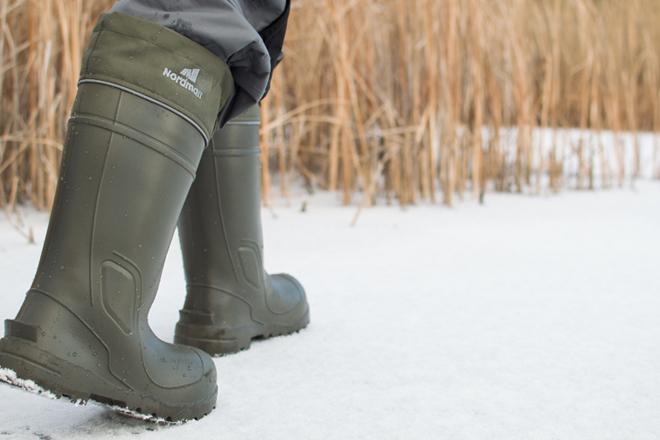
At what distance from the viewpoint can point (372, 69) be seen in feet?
7.16

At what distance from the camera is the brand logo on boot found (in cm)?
71

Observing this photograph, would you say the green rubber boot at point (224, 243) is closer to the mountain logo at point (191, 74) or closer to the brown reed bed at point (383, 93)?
the mountain logo at point (191, 74)

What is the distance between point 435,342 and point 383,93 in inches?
50.4

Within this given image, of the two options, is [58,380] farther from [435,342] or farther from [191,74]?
[435,342]

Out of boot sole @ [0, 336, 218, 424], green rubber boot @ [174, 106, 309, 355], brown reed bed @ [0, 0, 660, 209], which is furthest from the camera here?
brown reed bed @ [0, 0, 660, 209]

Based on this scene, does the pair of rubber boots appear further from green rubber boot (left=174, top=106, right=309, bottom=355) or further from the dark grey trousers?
A: green rubber boot (left=174, top=106, right=309, bottom=355)

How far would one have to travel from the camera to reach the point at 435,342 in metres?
1.04

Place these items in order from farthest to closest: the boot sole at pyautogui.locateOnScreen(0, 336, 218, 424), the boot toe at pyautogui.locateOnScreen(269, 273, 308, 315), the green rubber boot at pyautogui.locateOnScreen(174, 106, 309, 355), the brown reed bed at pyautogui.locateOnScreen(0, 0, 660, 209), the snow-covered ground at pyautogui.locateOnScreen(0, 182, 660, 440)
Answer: the brown reed bed at pyautogui.locateOnScreen(0, 0, 660, 209), the boot toe at pyautogui.locateOnScreen(269, 273, 308, 315), the green rubber boot at pyautogui.locateOnScreen(174, 106, 309, 355), the snow-covered ground at pyautogui.locateOnScreen(0, 182, 660, 440), the boot sole at pyautogui.locateOnScreen(0, 336, 218, 424)

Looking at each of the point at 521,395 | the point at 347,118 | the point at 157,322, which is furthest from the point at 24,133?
the point at 521,395

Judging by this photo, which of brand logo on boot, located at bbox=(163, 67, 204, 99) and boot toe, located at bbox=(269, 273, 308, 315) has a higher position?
brand logo on boot, located at bbox=(163, 67, 204, 99)

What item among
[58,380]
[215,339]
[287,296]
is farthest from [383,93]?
[58,380]

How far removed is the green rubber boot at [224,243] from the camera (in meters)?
0.96

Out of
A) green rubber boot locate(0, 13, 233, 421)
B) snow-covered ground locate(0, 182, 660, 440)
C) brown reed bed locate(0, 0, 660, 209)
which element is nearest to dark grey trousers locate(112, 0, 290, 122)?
green rubber boot locate(0, 13, 233, 421)

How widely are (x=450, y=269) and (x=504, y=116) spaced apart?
113cm
